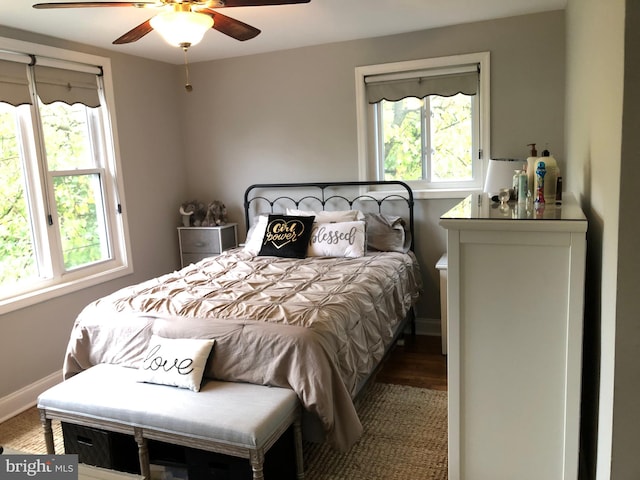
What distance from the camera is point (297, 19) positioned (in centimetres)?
337

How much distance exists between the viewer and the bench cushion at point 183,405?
6.47ft

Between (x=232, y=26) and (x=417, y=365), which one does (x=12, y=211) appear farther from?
(x=417, y=365)

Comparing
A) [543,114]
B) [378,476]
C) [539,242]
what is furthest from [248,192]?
[539,242]

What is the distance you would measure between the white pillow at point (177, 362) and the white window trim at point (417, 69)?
2.23 meters

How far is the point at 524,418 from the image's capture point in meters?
1.85

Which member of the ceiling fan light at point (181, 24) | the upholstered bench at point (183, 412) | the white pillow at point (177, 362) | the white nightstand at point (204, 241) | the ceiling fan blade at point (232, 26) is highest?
the ceiling fan blade at point (232, 26)

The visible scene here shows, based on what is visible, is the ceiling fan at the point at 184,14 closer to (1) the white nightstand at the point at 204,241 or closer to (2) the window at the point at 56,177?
(2) the window at the point at 56,177

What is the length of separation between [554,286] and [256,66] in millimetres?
3336

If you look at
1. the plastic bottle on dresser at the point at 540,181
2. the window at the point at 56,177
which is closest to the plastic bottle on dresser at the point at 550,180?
the plastic bottle on dresser at the point at 540,181

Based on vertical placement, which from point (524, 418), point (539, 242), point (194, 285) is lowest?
point (524, 418)

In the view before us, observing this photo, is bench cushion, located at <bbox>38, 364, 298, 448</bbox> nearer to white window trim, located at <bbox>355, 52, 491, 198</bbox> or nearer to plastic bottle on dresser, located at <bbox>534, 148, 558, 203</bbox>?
plastic bottle on dresser, located at <bbox>534, 148, 558, 203</bbox>

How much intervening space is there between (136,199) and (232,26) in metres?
1.97

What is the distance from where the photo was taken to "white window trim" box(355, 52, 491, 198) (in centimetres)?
370

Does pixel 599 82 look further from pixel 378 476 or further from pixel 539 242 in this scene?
pixel 378 476
